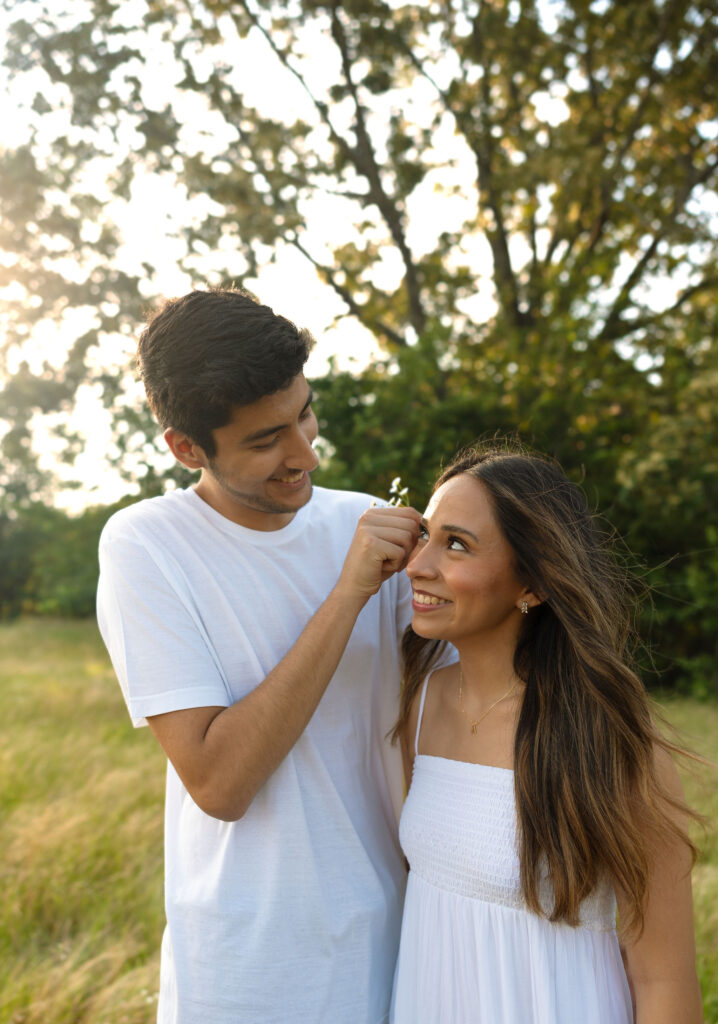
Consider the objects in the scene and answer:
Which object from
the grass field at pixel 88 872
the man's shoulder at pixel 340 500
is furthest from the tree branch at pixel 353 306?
the man's shoulder at pixel 340 500

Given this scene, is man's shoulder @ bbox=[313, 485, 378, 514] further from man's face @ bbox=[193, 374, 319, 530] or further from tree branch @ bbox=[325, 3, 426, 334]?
tree branch @ bbox=[325, 3, 426, 334]

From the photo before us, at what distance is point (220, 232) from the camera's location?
1063 cm

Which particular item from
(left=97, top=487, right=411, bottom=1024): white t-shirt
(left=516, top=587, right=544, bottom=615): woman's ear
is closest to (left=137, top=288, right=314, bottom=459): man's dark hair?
(left=97, top=487, right=411, bottom=1024): white t-shirt

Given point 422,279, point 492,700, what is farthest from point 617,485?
point 492,700

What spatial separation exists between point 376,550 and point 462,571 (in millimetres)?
253

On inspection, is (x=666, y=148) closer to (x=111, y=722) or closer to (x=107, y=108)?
(x=107, y=108)

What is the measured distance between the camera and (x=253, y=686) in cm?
210

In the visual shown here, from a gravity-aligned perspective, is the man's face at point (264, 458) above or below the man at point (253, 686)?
above

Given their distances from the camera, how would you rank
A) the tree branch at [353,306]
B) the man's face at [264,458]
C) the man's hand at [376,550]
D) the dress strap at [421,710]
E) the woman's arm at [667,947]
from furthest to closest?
1. the tree branch at [353,306]
2. the dress strap at [421,710]
3. the man's face at [264,458]
4. the man's hand at [376,550]
5. the woman's arm at [667,947]

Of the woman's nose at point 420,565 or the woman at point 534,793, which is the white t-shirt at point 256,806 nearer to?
the woman at point 534,793

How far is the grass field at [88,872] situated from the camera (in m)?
3.74

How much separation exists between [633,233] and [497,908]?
41.5 feet

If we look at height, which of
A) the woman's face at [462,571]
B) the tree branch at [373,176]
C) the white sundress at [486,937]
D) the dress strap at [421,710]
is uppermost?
the tree branch at [373,176]

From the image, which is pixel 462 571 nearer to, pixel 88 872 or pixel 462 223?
pixel 88 872
